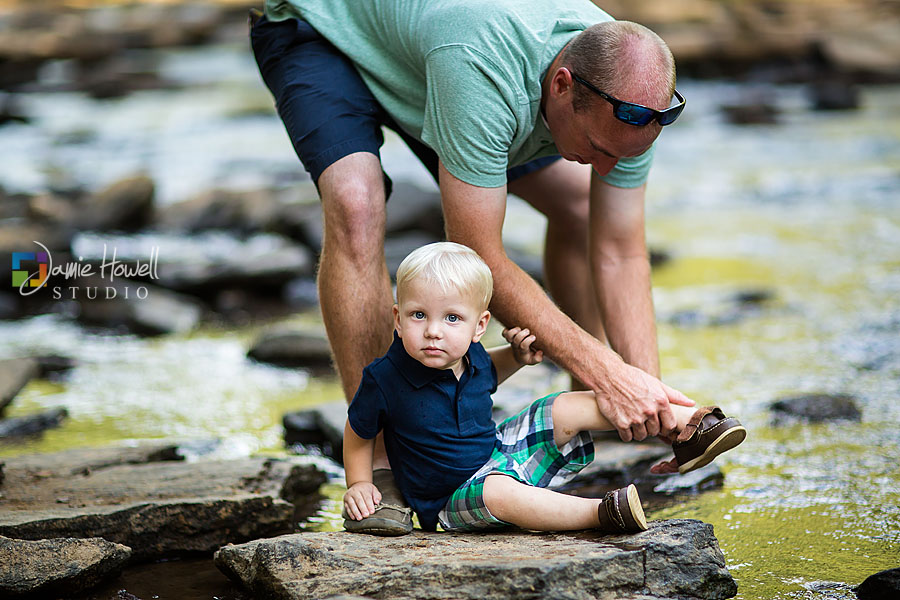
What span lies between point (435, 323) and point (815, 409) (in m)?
1.72

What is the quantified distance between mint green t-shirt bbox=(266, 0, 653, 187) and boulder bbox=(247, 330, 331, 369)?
1658 millimetres

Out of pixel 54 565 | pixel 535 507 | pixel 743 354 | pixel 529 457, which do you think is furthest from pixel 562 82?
pixel 743 354

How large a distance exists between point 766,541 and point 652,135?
1050mm

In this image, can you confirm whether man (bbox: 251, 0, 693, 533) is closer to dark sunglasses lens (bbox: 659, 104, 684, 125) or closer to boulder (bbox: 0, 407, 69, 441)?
dark sunglasses lens (bbox: 659, 104, 684, 125)

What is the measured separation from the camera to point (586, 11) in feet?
8.71

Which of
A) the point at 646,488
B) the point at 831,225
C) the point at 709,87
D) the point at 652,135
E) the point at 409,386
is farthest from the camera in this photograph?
the point at 709,87

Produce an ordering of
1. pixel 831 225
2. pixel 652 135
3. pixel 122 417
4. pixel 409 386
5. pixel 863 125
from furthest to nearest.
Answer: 1. pixel 863 125
2. pixel 831 225
3. pixel 122 417
4. pixel 652 135
5. pixel 409 386

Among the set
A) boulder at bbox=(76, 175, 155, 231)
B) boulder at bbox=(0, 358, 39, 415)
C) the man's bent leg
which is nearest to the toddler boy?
the man's bent leg

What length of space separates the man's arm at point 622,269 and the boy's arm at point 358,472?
87 cm

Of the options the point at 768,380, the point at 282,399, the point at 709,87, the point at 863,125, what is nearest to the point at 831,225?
the point at 768,380

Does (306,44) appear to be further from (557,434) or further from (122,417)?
(122,417)

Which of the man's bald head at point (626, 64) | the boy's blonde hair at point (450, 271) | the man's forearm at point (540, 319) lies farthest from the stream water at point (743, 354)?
the man's bald head at point (626, 64)

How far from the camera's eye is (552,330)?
2.56m

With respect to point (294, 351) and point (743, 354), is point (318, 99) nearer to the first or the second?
point (294, 351)
